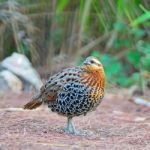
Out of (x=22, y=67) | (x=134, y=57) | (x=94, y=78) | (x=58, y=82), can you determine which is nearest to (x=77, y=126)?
(x=58, y=82)

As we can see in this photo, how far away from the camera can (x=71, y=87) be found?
6027 mm

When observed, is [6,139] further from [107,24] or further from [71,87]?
[107,24]

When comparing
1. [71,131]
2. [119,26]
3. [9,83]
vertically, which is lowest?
[9,83]

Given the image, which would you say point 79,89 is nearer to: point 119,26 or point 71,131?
point 71,131

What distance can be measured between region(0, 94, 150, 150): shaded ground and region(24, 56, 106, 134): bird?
0.80 feet

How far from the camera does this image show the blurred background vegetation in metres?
10.4

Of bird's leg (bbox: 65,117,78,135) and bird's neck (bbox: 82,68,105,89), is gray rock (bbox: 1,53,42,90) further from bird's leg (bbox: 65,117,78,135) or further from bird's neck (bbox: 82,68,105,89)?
bird's neck (bbox: 82,68,105,89)

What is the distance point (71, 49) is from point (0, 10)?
1.35 metres

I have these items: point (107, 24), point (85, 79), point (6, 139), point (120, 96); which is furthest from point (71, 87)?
point (107, 24)

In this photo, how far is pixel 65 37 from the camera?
36.0 ft

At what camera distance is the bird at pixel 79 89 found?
19.6ft

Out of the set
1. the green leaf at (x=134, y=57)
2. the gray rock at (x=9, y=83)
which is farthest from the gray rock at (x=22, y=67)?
the green leaf at (x=134, y=57)

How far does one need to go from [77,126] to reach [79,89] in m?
0.85

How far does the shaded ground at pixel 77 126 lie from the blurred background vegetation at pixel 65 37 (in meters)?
1.75
